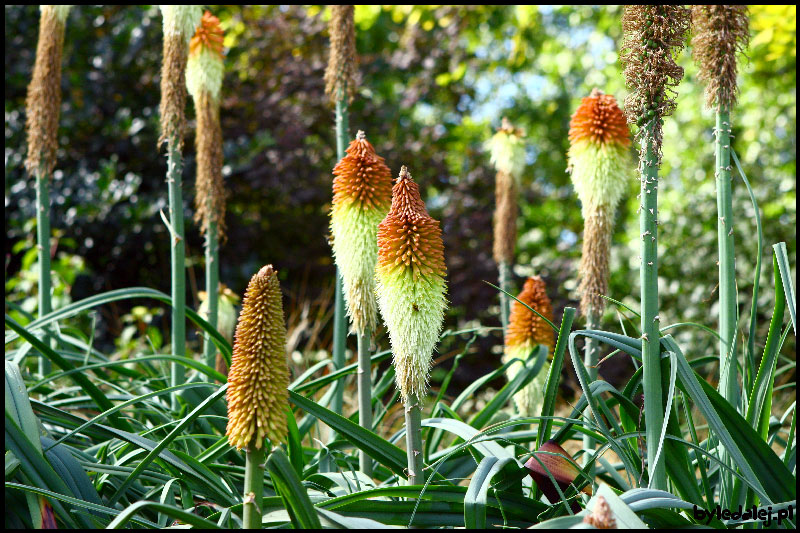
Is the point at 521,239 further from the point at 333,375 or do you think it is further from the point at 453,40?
the point at 333,375

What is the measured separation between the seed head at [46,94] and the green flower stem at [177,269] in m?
0.74

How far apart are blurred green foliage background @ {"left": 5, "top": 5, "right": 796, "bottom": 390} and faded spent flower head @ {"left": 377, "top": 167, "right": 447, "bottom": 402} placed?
396cm

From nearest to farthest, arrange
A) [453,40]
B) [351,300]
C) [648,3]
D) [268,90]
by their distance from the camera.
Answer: [648,3] < [351,300] < [268,90] < [453,40]

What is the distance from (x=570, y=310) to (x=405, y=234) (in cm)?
48

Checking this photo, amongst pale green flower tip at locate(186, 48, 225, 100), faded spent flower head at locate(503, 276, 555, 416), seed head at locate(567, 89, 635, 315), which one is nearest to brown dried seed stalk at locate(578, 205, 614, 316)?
seed head at locate(567, 89, 635, 315)

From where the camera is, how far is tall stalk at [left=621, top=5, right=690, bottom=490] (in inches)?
75.5

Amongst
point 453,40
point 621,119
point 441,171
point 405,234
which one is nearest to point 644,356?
point 405,234

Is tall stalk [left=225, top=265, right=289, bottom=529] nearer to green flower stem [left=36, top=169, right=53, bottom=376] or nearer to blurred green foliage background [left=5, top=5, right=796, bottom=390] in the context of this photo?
green flower stem [left=36, top=169, right=53, bottom=376]

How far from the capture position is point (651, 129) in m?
1.93

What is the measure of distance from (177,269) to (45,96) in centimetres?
118

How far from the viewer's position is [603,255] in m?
2.93

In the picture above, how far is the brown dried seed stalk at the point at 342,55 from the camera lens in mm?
3414

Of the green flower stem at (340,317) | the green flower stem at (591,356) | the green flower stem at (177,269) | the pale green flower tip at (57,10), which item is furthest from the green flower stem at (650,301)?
the pale green flower tip at (57,10)

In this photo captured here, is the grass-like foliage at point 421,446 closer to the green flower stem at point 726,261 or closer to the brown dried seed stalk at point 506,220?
the green flower stem at point 726,261
